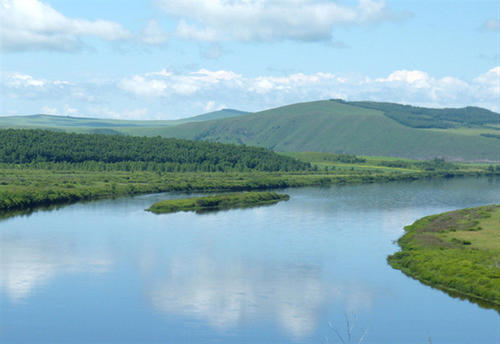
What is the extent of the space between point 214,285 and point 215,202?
5813 centimetres

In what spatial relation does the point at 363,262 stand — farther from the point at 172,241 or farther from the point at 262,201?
the point at 262,201

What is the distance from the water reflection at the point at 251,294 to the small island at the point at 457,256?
668 cm

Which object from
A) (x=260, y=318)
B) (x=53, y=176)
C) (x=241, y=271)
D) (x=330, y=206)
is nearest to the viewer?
(x=260, y=318)

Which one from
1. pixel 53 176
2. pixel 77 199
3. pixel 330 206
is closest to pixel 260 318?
pixel 330 206

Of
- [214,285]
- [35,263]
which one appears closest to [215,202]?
[35,263]

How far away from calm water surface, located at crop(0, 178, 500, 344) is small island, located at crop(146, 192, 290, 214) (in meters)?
9.25

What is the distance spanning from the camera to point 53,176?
150m

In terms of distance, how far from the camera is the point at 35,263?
196ft

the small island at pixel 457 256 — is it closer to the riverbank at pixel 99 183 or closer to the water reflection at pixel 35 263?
the water reflection at pixel 35 263

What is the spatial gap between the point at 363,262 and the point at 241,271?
495 inches

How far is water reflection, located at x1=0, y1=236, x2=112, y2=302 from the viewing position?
51906 mm

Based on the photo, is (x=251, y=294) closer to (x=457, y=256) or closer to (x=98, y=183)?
(x=457, y=256)

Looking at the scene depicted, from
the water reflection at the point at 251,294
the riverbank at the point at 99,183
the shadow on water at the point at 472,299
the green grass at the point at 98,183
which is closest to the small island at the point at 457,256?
the shadow on water at the point at 472,299

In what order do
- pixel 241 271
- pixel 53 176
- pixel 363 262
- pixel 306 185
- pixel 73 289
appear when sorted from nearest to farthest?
pixel 73 289, pixel 241 271, pixel 363 262, pixel 53 176, pixel 306 185
